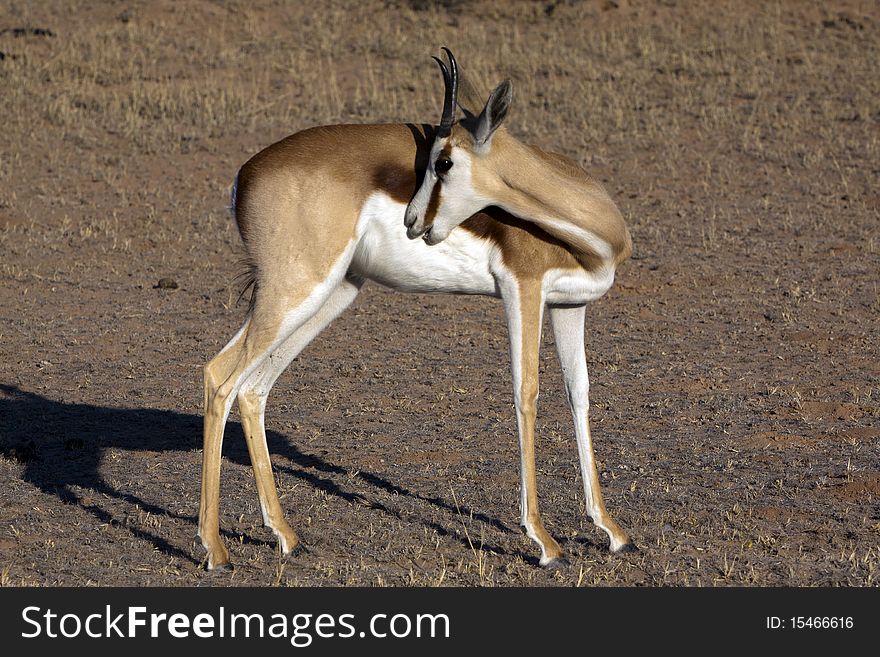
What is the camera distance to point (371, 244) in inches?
223

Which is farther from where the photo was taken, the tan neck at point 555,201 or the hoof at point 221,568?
the tan neck at point 555,201

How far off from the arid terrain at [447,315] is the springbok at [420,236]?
0.55 metres

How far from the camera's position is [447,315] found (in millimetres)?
10508

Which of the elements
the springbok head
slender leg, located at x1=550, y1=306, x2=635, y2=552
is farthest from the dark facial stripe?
slender leg, located at x1=550, y1=306, x2=635, y2=552

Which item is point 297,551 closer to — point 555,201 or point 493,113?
point 555,201

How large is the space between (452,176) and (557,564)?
5.37 ft

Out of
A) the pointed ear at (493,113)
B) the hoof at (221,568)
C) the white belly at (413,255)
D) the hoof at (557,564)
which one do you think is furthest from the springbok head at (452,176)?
the hoof at (221,568)

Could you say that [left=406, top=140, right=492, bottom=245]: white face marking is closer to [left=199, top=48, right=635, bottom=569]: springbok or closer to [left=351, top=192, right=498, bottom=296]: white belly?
[left=199, top=48, right=635, bottom=569]: springbok

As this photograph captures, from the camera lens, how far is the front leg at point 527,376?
18.2 ft

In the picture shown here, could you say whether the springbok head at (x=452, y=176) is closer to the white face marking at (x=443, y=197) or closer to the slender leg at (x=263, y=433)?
the white face marking at (x=443, y=197)

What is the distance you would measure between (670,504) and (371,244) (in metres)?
1.95

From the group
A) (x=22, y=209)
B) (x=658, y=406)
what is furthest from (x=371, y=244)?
(x=22, y=209)

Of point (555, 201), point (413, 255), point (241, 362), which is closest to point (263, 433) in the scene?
point (241, 362)
